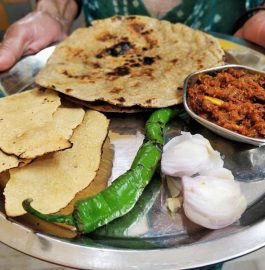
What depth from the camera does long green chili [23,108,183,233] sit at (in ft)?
4.07

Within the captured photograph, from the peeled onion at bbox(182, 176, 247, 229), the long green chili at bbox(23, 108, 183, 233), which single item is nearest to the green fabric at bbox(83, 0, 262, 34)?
the long green chili at bbox(23, 108, 183, 233)

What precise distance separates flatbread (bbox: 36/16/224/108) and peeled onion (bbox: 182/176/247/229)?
0.48 metres

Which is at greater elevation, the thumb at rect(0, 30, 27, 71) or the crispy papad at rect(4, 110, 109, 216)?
the thumb at rect(0, 30, 27, 71)

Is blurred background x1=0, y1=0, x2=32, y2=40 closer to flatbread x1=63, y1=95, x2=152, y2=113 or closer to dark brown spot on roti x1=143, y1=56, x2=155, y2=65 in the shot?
dark brown spot on roti x1=143, y1=56, x2=155, y2=65

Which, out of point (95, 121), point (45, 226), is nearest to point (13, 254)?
point (45, 226)

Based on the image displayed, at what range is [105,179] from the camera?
1485mm

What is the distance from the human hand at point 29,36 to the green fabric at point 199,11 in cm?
32

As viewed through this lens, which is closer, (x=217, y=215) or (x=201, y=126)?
(x=217, y=215)

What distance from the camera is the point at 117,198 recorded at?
1.31 m

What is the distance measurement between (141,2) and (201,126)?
997mm

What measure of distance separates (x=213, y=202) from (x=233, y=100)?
516 millimetres

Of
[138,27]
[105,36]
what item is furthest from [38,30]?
[138,27]

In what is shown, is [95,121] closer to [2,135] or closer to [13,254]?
[2,135]

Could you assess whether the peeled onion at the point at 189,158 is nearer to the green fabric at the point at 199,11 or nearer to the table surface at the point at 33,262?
the table surface at the point at 33,262
